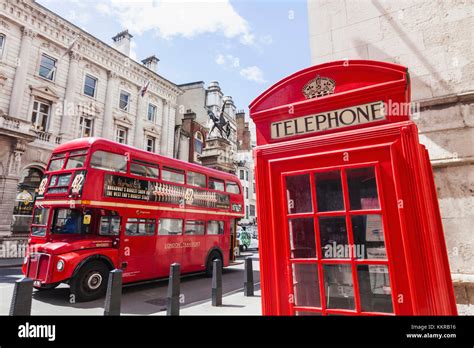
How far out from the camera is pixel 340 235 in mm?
2252

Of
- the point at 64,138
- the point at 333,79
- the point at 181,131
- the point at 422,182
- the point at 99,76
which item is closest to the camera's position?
the point at 422,182

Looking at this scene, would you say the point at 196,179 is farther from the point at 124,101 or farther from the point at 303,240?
the point at 124,101

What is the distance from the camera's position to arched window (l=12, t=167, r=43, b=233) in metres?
15.3

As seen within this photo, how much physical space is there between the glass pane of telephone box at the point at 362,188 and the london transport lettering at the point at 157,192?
22.6ft

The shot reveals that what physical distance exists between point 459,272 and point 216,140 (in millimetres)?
16856

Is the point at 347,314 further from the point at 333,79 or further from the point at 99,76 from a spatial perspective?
the point at 99,76

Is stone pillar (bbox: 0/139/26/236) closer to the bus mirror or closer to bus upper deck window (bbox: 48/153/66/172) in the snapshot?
bus upper deck window (bbox: 48/153/66/172)

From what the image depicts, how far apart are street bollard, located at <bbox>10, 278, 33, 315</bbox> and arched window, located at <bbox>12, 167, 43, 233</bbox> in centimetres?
1473

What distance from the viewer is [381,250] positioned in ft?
6.93

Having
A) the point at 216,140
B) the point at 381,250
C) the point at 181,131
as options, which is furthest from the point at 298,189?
the point at 181,131

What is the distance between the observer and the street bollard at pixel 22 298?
11.5 ft

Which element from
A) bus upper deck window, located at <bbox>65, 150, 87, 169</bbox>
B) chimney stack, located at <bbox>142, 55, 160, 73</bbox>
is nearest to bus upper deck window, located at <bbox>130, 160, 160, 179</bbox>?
bus upper deck window, located at <bbox>65, 150, 87, 169</bbox>

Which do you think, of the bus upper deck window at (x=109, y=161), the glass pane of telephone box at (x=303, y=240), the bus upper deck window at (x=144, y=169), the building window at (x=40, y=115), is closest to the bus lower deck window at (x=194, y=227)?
the bus upper deck window at (x=144, y=169)
